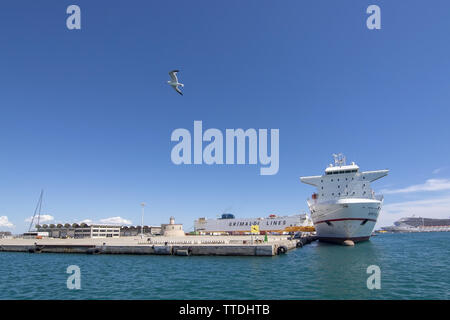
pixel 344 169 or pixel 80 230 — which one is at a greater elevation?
pixel 344 169

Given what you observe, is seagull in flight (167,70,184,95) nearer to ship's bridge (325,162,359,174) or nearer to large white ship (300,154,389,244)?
large white ship (300,154,389,244)

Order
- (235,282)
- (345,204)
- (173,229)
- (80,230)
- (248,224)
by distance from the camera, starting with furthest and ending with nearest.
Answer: (248,224)
(80,230)
(173,229)
(345,204)
(235,282)

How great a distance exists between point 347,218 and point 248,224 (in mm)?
98725

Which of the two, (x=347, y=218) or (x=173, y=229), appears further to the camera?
(x=173, y=229)

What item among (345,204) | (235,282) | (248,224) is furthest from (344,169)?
(248,224)

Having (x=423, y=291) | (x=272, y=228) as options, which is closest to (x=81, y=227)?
(x=272, y=228)

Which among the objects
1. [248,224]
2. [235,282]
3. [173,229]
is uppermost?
[235,282]

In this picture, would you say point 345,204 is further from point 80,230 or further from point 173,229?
point 80,230

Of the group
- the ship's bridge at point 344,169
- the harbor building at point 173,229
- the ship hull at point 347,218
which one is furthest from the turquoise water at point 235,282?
the harbor building at point 173,229

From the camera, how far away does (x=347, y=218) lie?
47125 mm

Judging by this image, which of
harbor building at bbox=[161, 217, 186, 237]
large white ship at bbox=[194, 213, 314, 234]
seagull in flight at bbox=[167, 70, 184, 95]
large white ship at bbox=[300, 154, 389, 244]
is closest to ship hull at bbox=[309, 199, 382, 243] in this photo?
large white ship at bbox=[300, 154, 389, 244]

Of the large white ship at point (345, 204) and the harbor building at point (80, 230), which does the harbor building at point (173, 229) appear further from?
the large white ship at point (345, 204)

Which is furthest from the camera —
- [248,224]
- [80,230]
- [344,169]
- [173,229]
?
[248,224]
